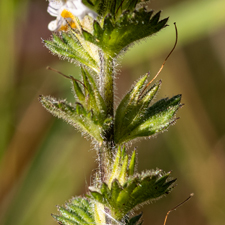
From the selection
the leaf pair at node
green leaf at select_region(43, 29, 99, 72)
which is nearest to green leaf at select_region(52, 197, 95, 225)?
the leaf pair at node

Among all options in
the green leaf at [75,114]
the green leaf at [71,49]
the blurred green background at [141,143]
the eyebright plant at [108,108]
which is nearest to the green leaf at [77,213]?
the eyebright plant at [108,108]

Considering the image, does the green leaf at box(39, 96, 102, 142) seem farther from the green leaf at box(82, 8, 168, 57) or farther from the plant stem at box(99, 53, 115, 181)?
the green leaf at box(82, 8, 168, 57)

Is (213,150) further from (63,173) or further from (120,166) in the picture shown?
(120,166)

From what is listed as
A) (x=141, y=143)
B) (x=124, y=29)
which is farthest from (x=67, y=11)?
(x=141, y=143)

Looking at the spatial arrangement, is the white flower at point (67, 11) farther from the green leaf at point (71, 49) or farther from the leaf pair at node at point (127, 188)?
the leaf pair at node at point (127, 188)

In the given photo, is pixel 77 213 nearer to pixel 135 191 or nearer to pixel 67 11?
pixel 135 191

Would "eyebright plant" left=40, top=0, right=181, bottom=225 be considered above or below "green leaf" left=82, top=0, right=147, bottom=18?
below

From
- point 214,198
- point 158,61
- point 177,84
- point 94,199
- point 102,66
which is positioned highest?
point 158,61

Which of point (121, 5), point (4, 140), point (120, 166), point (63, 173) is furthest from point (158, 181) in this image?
point (4, 140)
